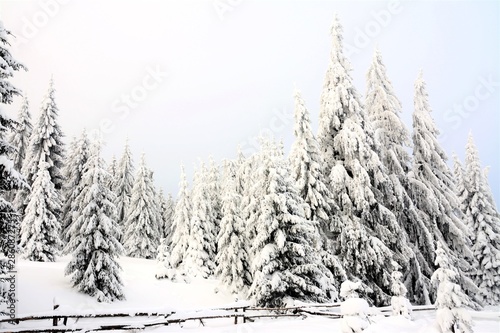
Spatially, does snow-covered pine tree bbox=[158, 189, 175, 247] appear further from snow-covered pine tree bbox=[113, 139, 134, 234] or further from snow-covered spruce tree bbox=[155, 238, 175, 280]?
snow-covered spruce tree bbox=[155, 238, 175, 280]

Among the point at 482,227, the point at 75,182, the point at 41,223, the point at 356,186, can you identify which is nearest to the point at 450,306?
the point at 356,186

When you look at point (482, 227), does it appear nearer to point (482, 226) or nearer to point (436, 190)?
point (482, 226)

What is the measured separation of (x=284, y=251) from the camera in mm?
20656

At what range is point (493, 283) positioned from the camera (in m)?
32.5

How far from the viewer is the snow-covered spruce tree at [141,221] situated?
4666 centimetres

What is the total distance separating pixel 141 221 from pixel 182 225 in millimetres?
8932

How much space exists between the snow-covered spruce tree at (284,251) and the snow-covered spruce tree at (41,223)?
17.8 meters

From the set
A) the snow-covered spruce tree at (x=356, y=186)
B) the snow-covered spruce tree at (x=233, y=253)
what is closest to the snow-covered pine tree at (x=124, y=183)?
the snow-covered spruce tree at (x=233, y=253)

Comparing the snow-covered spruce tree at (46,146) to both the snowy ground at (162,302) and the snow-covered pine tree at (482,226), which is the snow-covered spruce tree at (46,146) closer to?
the snowy ground at (162,302)

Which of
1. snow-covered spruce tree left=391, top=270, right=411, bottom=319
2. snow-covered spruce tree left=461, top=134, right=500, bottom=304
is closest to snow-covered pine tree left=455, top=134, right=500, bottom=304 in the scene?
snow-covered spruce tree left=461, top=134, right=500, bottom=304

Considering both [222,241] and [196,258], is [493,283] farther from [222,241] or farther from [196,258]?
[196,258]

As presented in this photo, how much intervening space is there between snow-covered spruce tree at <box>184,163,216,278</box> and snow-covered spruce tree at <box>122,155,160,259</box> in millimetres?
10229

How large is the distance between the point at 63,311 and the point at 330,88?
65.9ft

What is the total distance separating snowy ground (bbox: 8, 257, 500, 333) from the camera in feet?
47.9
